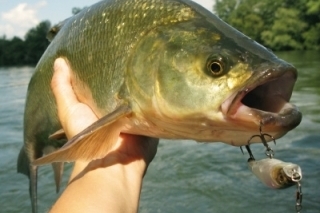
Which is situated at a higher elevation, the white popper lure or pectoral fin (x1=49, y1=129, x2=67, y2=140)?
the white popper lure

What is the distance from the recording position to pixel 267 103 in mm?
1996

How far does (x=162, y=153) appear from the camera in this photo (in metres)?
8.43

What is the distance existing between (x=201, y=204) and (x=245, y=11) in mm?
61882

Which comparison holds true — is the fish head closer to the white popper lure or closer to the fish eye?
the fish eye

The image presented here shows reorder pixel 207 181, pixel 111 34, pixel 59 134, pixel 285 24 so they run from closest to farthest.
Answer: pixel 111 34, pixel 59 134, pixel 207 181, pixel 285 24

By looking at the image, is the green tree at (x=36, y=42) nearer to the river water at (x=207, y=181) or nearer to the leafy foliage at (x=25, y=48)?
the leafy foliage at (x=25, y=48)

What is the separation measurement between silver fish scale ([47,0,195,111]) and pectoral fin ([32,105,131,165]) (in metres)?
0.24

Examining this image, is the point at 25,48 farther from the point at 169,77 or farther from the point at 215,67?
the point at 215,67

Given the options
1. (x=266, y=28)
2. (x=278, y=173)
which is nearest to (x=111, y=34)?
(x=278, y=173)

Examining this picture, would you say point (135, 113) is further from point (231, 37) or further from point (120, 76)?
point (231, 37)

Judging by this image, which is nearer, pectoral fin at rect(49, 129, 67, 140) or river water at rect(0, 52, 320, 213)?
pectoral fin at rect(49, 129, 67, 140)

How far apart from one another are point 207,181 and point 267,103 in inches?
194

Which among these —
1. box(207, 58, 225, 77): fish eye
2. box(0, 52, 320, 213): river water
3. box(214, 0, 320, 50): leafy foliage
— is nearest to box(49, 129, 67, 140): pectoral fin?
box(207, 58, 225, 77): fish eye

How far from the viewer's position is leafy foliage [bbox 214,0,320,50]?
50.8 m
